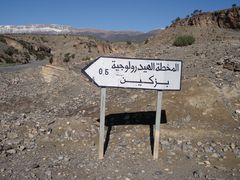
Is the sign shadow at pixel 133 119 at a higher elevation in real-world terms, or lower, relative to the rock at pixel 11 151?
higher

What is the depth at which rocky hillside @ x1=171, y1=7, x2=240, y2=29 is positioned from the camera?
26.9 m

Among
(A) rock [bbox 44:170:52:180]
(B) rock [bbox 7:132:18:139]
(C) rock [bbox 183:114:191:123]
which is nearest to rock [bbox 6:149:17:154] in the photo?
(B) rock [bbox 7:132:18:139]

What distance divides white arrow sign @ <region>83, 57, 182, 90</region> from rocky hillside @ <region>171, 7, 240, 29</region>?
21344 mm

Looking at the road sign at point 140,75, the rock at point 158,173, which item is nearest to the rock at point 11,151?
the road sign at point 140,75

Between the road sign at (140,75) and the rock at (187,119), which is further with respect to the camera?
the rock at (187,119)

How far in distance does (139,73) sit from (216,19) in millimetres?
23849

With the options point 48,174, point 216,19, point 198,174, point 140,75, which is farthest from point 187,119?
point 216,19

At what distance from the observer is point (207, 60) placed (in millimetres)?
13117

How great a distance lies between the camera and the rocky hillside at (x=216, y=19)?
2686cm

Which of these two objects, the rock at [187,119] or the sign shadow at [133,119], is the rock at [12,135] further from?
the rock at [187,119]

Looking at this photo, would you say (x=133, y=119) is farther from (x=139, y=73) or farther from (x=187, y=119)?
(x=139, y=73)

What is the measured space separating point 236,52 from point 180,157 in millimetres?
7763

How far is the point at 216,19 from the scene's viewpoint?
28812 millimetres

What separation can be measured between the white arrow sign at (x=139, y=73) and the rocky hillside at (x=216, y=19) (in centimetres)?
2134
